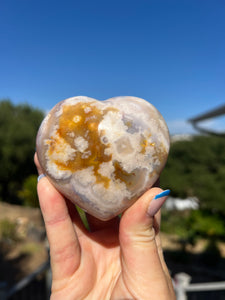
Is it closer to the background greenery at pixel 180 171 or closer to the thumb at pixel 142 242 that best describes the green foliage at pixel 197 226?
the background greenery at pixel 180 171

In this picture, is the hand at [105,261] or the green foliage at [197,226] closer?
the hand at [105,261]

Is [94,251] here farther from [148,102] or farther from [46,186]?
[148,102]

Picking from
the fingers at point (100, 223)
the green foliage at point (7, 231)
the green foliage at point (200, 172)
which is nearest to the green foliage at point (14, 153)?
the green foliage at point (7, 231)

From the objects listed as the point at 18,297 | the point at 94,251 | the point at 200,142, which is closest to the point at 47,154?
the point at 94,251

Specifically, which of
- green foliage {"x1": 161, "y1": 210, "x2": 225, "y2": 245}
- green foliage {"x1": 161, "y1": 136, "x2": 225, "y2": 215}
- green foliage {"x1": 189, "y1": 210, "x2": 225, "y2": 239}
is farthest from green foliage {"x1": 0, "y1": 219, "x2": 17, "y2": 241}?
green foliage {"x1": 161, "y1": 136, "x2": 225, "y2": 215}

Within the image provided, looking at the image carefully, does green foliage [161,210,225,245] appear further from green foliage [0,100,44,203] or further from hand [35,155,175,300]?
hand [35,155,175,300]

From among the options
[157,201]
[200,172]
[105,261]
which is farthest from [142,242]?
[200,172]

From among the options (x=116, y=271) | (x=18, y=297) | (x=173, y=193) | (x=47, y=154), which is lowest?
(x=173, y=193)

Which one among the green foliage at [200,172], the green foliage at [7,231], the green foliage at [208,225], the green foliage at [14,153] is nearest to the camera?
the green foliage at [7,231]
